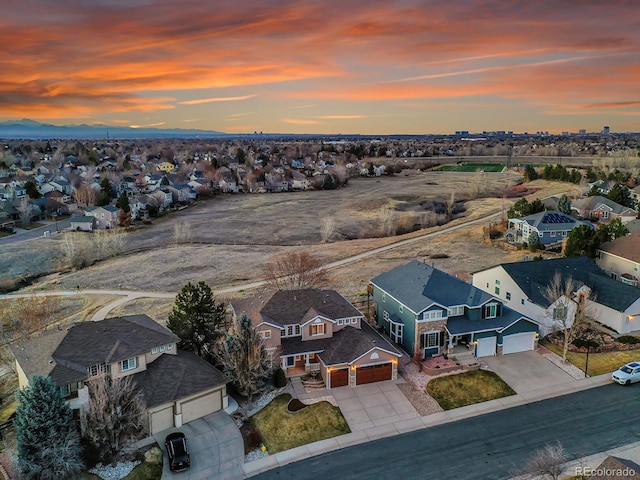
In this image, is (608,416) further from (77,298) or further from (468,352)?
(77,298)

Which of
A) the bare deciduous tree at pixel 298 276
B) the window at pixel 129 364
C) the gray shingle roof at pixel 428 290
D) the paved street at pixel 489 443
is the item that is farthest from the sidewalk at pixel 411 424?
the bare deciduous tree at pixel 298 276

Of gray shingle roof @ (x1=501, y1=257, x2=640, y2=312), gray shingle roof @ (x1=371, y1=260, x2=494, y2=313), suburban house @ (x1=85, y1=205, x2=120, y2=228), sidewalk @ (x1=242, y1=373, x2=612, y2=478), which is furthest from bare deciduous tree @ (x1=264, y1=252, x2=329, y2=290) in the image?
suburban house @ (x1=85, y1=205, x2=120, y2=228)

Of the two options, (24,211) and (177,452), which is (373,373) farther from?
(24,211)

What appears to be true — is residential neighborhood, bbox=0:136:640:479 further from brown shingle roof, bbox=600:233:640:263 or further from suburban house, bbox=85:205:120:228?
suburban house, bbox=85:205:120:228

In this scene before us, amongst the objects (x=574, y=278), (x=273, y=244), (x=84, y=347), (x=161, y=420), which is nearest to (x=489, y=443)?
(x=161, y=420)

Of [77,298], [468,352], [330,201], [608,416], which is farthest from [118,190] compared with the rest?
[608,416]

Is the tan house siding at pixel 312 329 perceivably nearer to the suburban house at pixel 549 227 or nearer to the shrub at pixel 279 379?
the shrub at pixel 279 379
